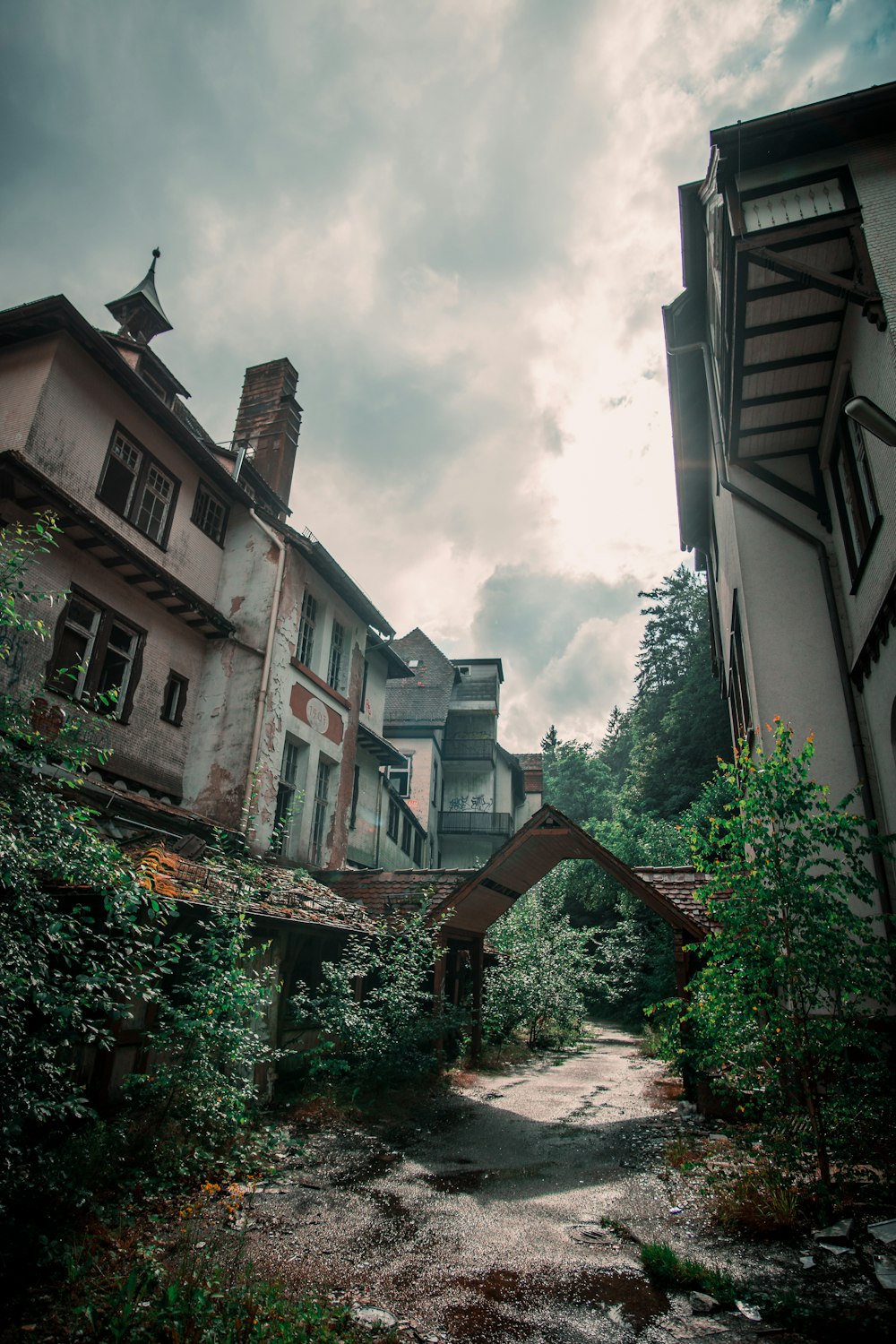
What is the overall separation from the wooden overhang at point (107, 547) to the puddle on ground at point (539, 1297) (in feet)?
31.6

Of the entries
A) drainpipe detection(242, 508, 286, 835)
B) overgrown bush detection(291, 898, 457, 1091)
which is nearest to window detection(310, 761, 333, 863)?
drainpipe detection(242, 508, 286, 835)

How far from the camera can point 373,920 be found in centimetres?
1248

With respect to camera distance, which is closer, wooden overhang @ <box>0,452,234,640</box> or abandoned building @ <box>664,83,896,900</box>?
abandoned building @ <box>664,83,896,900</box>

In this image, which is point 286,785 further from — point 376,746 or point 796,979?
point 796,979

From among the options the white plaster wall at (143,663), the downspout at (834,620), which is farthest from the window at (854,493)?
the white plaster wall at (143,663)

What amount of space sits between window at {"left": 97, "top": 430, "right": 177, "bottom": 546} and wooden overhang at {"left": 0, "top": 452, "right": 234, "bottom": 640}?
3.25ft

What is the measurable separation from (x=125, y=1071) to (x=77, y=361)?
34.3 feet

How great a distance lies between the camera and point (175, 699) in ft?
46.4

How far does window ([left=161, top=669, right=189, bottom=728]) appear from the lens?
13.9 meters

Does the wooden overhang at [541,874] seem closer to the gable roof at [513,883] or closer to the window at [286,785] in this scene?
the gable roof at [513,883]

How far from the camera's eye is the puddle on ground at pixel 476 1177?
7.11 metres

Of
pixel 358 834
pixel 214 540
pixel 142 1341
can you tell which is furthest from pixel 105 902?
pixel 358 834

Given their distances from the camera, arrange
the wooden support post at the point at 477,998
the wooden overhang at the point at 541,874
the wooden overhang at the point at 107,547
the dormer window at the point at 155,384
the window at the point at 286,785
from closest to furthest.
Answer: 1. the wooden overhang at the point at 107,547
2. the wooden overhang at the point at 541,874
3. the wooden support post at the point at 477,998
4. the dormer window at the point at 155,384
5. the window at the point at 286,785

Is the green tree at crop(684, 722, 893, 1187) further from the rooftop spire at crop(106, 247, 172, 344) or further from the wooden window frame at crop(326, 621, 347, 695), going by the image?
the rooftop spire at crop(106, 247, 172, 344)
